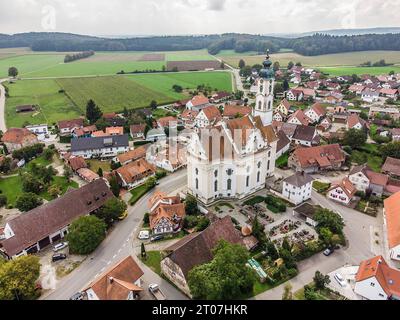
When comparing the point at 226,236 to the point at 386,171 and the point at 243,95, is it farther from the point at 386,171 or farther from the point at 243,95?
the point at 243,95

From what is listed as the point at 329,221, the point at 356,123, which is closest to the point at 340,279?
the point at 329,221

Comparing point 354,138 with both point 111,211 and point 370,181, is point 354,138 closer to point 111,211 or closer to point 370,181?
point 370,181

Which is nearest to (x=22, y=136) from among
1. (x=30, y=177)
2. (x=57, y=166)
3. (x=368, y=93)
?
(x=57, y=166)

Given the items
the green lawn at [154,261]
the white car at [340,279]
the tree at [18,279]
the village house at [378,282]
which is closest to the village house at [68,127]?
the tree at [18,279]

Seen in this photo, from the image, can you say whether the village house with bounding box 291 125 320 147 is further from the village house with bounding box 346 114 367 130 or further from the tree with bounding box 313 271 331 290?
the tree with bounding box 313 271 331 290

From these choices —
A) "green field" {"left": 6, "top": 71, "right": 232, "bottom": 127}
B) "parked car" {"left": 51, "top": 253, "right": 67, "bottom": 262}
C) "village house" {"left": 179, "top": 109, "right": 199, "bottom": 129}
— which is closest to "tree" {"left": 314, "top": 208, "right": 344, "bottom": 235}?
"parked car" {"left": 51, "top": 253, "right": 67, "bottom": 262}

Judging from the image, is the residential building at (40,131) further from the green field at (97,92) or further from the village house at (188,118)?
the village house at (188,118)

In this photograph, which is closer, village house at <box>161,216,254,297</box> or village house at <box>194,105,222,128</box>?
village house at <box>161,216,254,297</box>
